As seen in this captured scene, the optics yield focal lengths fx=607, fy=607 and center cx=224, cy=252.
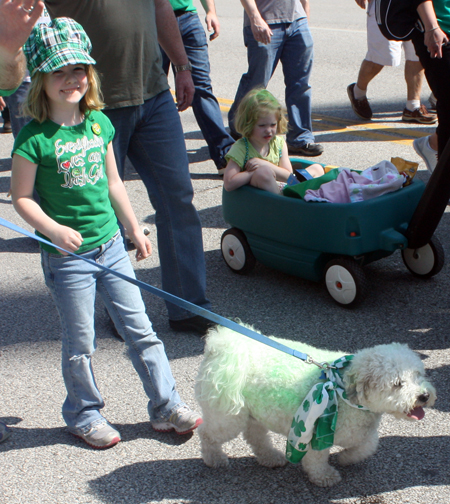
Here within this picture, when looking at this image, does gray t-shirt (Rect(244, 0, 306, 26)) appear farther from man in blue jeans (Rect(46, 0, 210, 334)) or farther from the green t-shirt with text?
the green t-shirt with text

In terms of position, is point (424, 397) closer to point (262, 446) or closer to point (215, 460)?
point (262, 446)

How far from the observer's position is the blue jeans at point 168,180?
10.1ft

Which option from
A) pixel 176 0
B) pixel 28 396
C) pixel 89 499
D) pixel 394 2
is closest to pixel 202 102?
pixel 176 0

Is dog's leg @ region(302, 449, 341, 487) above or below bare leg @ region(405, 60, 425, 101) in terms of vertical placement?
below

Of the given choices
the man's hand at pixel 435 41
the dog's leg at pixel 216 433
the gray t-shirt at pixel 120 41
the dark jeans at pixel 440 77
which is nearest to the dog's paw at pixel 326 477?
the dog's leg at pixel 216 433

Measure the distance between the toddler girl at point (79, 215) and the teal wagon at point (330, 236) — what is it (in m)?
1.25

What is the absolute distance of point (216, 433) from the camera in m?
2.30

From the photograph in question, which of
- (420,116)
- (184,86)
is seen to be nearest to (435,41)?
(184,86)

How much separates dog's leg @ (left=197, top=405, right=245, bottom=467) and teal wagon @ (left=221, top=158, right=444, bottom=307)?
4.57ft

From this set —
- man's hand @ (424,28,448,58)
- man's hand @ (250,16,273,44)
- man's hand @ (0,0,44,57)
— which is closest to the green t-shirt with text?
man's hand @ (0,0,44,57)

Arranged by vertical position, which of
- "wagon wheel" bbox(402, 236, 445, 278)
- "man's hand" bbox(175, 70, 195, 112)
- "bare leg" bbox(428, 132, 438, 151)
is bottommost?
"wagon wheel" bbox(402, 236, 445, 278)

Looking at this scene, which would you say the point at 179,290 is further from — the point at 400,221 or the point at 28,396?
the point at 400,221

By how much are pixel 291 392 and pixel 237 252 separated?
1.85 metres

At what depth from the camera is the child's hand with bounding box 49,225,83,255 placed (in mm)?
2250
